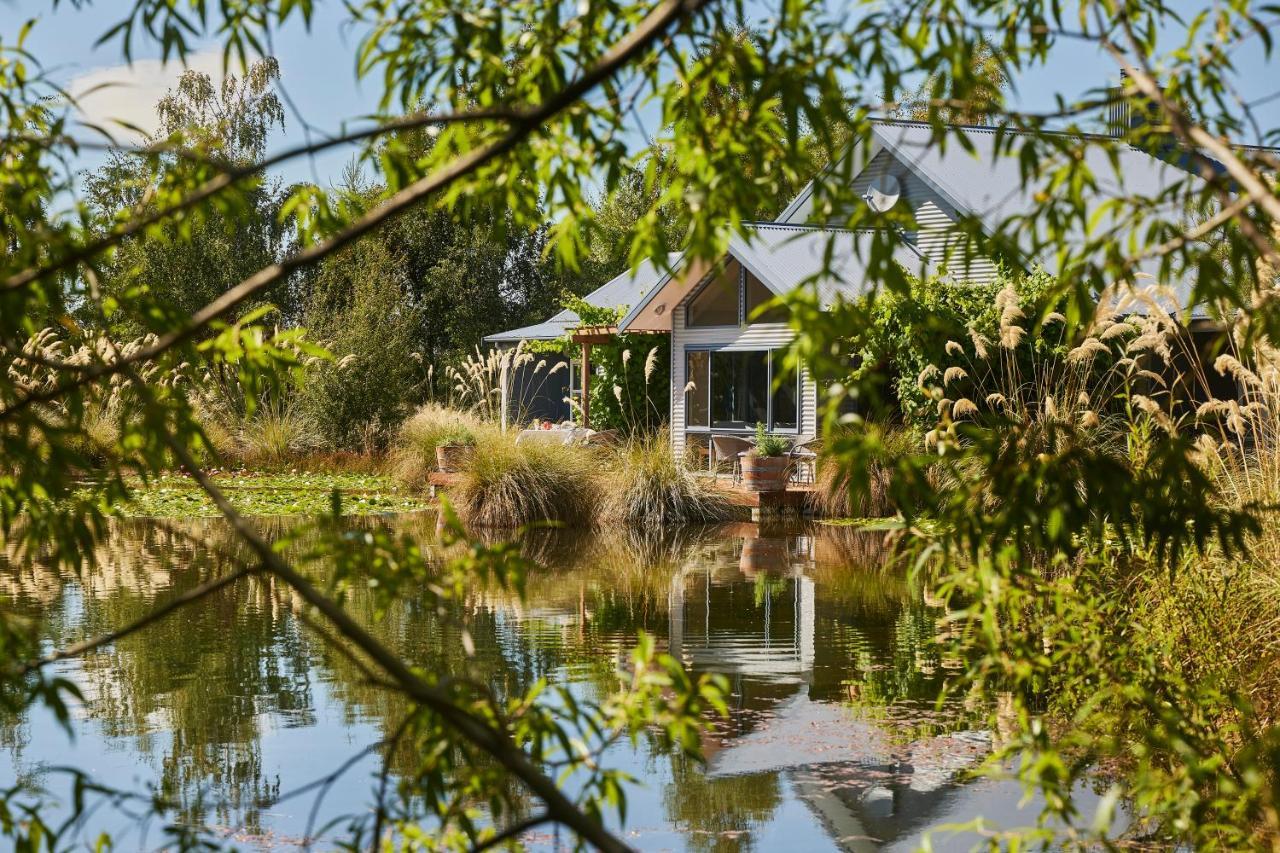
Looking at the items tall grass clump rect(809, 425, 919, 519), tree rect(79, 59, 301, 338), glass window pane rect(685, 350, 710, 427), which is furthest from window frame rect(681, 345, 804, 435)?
tree rect(79, 59, 301, 338)

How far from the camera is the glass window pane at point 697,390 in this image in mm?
21797

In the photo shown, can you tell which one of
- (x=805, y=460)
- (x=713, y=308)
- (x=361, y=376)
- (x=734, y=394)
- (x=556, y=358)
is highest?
(x=556, y=358)

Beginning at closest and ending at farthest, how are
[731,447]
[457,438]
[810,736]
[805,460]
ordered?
[810,736], [805,460], [731,447], [457,438]

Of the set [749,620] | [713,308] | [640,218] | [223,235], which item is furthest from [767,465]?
[640,218]

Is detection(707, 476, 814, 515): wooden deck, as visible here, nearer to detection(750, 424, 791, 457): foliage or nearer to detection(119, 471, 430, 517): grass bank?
detection(750, 424, 791, 457): foliage

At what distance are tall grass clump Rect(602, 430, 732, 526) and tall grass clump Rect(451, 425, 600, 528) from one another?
346 mm

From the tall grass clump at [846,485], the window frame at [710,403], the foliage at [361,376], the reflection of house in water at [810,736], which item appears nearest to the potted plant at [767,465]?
the tall grass clump at [846,485]

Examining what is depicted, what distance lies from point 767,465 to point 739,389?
373 centimetres

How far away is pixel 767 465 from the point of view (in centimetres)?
1769

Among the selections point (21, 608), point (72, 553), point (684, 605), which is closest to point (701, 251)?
point (72, 553)

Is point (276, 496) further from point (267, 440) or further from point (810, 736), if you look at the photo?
point (810, 736)

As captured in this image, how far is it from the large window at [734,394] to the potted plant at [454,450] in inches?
128

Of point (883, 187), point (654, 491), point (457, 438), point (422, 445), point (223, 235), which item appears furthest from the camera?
point (223, 235)

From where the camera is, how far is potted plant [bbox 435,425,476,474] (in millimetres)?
19422
